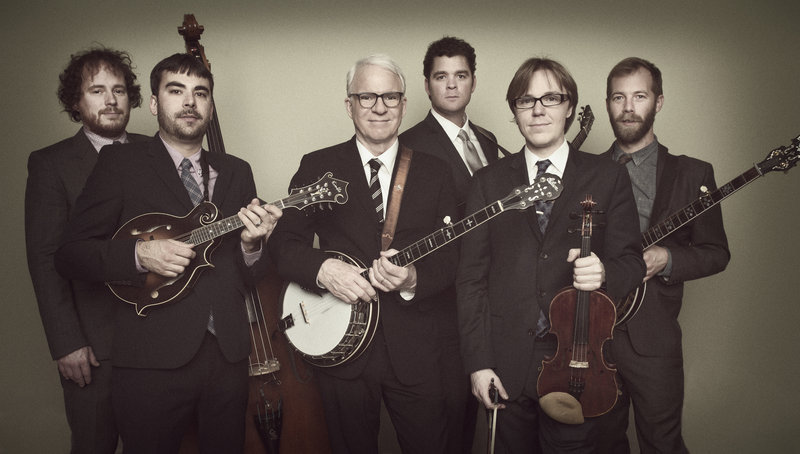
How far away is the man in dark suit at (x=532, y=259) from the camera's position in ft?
7.59

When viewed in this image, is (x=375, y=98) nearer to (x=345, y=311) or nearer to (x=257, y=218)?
(x=257, y=218)

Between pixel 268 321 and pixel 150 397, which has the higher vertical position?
pixel 268 321

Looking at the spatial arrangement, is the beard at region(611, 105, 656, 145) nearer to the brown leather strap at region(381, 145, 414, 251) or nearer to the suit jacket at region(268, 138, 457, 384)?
the suit jacket at region(268, 138, 457, 384)

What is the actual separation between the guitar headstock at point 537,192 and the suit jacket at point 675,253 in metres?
0.98

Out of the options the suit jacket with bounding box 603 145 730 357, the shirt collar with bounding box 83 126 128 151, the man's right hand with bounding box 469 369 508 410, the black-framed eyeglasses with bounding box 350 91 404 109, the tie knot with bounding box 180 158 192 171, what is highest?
the shirt collar with bounding box 83 126 128 151

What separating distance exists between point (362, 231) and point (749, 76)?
11.7ft

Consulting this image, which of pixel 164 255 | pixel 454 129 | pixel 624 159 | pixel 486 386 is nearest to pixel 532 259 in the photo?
pixel 486 386

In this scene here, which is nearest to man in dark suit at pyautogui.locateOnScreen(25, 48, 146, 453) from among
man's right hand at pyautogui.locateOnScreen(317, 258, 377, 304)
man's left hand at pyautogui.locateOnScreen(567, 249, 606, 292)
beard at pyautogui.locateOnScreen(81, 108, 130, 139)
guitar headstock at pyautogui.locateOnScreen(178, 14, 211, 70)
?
beard at pyautogui.locateOnScreen(81, 108, 130, 139)

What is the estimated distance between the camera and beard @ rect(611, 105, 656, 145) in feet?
9.93

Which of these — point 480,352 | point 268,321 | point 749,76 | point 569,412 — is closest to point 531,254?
point 480,352

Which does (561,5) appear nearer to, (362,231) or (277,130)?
(277,130)

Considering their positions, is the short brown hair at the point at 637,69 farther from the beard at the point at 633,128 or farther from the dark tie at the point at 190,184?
the dark tie at the point at 190,184

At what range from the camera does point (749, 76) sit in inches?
174

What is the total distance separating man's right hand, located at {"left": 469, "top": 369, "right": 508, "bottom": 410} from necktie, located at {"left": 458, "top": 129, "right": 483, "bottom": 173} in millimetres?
1461
